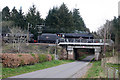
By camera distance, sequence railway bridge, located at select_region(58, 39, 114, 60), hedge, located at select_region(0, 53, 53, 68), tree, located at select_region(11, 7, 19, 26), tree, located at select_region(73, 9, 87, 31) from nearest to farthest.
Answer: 1. hedge, located at select_region(0, 53, 53, 68)
2. railway bridge, located at select_region(58, 39, 114, 60)
3. tree, located at select_region(11, 7, 19, 26)
4. tree, located at select_region(73, 9, 87, 31)

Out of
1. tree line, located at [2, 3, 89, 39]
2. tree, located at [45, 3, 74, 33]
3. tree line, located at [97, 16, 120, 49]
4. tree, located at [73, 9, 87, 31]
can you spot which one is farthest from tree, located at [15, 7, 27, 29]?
tree line, located at [97, 16, 120, 49]

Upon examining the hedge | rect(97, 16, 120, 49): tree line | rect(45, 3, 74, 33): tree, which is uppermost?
rect(45, 3, 74, 33): tree

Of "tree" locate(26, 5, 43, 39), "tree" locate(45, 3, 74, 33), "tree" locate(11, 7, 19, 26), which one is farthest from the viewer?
"tree" locate(45, 3, 74, 33)

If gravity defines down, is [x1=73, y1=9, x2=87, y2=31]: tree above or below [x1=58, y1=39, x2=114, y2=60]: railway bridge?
above

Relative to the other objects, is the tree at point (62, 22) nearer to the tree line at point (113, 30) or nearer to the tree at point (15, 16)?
the tree at point (15, 16)

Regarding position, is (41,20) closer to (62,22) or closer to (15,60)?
(62,22)

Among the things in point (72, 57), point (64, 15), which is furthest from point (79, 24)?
point (72, 57)

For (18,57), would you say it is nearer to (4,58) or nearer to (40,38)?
(4,58)

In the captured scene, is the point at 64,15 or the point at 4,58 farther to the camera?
the point at 64,15

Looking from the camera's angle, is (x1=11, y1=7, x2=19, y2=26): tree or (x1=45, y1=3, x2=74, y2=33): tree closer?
(x1=11, y1=7, x2=19, y2=26): tree

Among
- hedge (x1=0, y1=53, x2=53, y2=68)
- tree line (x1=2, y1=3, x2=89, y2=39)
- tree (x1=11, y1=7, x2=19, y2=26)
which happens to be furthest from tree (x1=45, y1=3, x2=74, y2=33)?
hedge (x1=0, y1=53, x2=53, y2=68)

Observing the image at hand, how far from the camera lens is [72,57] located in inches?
1897

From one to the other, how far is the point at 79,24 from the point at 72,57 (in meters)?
43.8

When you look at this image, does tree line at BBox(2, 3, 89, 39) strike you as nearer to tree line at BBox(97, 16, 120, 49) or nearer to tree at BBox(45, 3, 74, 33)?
tree at BBox(45, 3, 74, 33)
